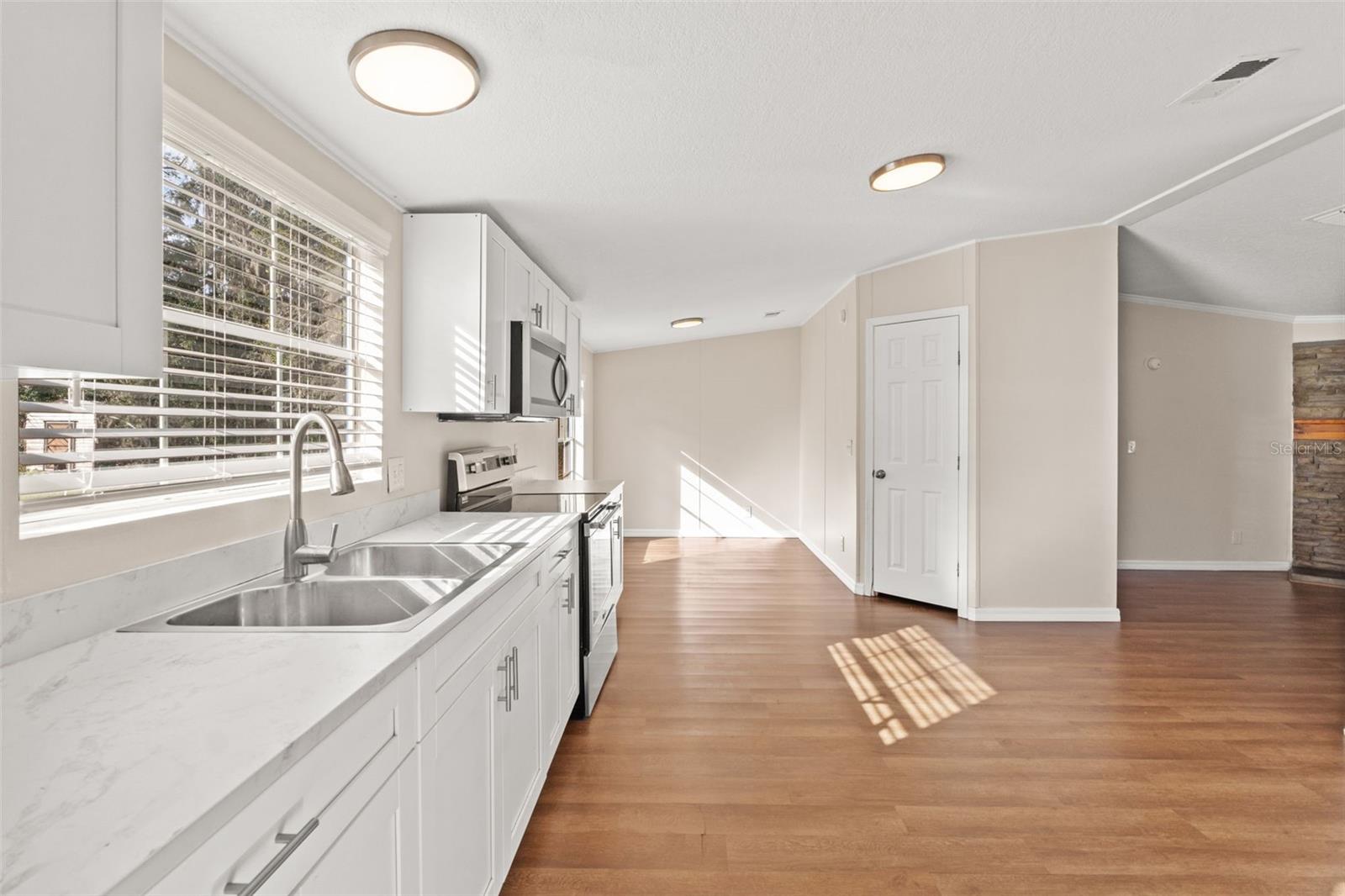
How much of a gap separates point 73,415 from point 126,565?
319mm

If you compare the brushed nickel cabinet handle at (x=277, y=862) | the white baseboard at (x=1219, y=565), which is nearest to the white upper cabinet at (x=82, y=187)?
the brushed nickel cabinet handle at (x=277, y=862)

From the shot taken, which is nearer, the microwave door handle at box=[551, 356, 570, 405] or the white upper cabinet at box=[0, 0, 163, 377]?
the white upper cabinet at box=[0, 0, 163, 377]

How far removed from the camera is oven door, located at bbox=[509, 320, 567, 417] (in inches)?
115

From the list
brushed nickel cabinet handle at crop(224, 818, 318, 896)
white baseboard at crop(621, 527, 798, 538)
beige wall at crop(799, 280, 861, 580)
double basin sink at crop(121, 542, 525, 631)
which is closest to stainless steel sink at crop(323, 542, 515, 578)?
double basin sink at crop(121, 542, 525, 631)

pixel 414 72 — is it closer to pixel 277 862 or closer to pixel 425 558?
pixel 425 558

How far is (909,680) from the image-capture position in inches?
126

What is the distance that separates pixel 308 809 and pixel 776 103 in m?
2.20

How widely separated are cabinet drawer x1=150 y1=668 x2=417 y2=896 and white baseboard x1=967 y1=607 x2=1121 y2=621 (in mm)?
4030

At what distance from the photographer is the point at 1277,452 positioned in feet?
18.8

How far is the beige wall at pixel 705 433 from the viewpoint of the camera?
7.45 metres

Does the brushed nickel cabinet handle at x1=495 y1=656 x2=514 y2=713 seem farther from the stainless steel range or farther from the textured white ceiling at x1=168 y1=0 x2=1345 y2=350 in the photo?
the textured white ceiling at x1=168 y1=0 x2=1345 y2=350

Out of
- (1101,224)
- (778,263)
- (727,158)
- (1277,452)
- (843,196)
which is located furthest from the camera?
(1277,452)

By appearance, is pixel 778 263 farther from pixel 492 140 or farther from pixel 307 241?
pixel 307 241

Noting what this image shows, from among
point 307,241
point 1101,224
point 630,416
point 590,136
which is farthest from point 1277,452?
point 307,241
